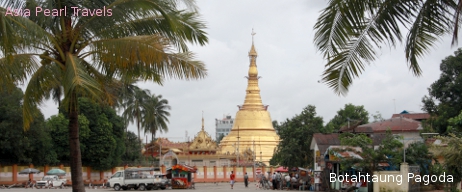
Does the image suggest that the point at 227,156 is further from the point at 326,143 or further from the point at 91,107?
the point at 326,143

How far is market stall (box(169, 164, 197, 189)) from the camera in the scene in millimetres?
38688

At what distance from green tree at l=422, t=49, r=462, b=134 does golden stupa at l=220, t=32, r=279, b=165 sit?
3164 centimetres

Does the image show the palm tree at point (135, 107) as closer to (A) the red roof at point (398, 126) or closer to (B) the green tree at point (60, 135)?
(B) the green tree at point (60, 135)

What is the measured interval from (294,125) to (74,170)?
33.9 m

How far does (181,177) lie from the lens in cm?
3903

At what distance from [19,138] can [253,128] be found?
38.3 meters

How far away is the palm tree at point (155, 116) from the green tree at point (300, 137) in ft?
49.6

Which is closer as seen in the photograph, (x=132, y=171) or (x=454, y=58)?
(x=132, y=171)

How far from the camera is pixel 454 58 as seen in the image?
136 feet

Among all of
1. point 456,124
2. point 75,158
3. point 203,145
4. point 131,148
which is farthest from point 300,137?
point 75,158

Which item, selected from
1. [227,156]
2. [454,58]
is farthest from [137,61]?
[227,156]

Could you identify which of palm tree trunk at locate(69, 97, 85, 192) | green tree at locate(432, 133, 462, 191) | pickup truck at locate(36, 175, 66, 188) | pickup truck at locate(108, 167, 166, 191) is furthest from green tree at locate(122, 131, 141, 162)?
palm tree trunk at locate(69, 97, 85, 192)

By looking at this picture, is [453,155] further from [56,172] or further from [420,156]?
[56,172]

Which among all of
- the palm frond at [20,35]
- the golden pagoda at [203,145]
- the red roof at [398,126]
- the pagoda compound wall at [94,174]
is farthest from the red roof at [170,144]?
the palm frond at [20,35]
